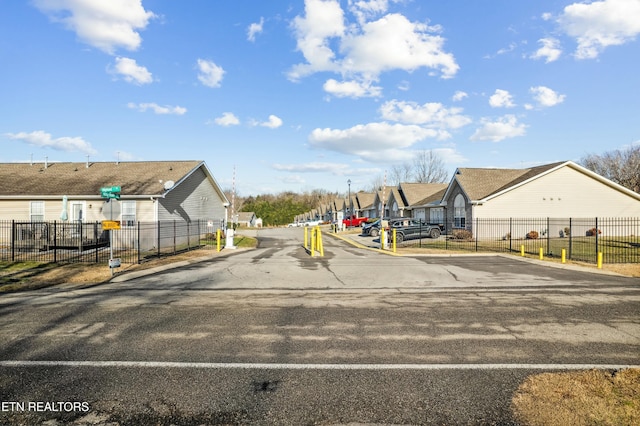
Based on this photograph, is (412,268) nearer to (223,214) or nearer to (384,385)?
(384,385)

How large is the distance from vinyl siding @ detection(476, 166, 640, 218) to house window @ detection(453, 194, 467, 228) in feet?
6.58

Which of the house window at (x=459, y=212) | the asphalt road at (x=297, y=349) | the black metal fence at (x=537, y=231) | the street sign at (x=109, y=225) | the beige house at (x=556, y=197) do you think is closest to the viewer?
the asphalt road at (x=297, y=349)

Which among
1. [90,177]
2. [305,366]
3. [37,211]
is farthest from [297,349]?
[90,177]

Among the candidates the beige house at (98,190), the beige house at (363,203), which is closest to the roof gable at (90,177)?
the beige house at (98,190)

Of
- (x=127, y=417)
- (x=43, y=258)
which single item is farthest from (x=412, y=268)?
(x=43, y=258)

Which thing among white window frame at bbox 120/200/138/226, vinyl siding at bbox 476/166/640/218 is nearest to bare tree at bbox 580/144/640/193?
vinyl siding at bbox 476/166/640/218

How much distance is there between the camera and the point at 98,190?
23.2 meters

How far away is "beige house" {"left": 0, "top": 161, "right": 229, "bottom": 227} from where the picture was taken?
22891 mm

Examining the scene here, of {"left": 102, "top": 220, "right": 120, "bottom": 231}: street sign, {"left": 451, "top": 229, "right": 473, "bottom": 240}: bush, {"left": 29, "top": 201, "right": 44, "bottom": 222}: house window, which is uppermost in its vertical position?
{"left": 29, "top": 201, "right": 44, "bottom": 222}: house window

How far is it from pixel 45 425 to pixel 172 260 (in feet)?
46.7

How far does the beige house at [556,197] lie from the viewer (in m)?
28.8

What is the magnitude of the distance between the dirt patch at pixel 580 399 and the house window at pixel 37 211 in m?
27.6

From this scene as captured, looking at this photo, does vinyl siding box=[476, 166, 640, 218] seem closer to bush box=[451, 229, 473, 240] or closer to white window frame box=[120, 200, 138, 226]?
bush box=[451, 229, 473, 240]

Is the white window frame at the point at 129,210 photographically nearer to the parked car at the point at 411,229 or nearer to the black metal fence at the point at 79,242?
the black metal fence at the point at 79,242
